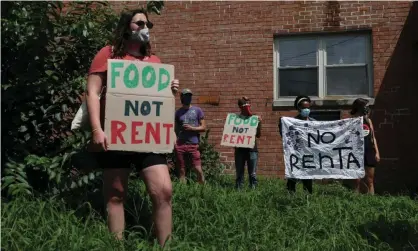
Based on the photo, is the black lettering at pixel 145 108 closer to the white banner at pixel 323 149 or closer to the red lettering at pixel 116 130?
the red lettering at pixel 116 130

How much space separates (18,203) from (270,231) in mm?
2166

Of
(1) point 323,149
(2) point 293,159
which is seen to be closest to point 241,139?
(2) point 293,159

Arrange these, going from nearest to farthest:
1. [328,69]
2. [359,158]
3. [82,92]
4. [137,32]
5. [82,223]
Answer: [137,32] → [82,223] → [82,92] → [359,158] → [328,69]

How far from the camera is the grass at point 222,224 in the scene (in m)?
3.59

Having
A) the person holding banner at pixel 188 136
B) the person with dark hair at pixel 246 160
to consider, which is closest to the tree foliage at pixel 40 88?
the person holding banner at pixel 188 136

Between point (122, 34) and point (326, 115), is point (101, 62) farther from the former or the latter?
point (326, 115)

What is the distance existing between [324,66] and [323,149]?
10.7ft

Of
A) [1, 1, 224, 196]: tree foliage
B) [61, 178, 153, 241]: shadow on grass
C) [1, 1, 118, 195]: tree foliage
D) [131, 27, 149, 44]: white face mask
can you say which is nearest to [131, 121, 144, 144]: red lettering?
[131, 27, 149, 44]: white face mask

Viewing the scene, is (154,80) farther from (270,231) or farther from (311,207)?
(311,207)

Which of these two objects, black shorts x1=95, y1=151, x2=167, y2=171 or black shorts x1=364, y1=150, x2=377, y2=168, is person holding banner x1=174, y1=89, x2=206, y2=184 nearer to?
black shorts x1=364, y1=150, x2=377, y2=168

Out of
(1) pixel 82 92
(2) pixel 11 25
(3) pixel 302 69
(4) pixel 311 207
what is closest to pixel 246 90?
(3) pixel 302 69

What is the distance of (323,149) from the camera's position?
22.1 ft

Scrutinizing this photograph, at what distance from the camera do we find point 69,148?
4562 mm

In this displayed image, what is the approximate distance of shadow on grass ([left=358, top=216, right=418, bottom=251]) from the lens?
14.1ft
